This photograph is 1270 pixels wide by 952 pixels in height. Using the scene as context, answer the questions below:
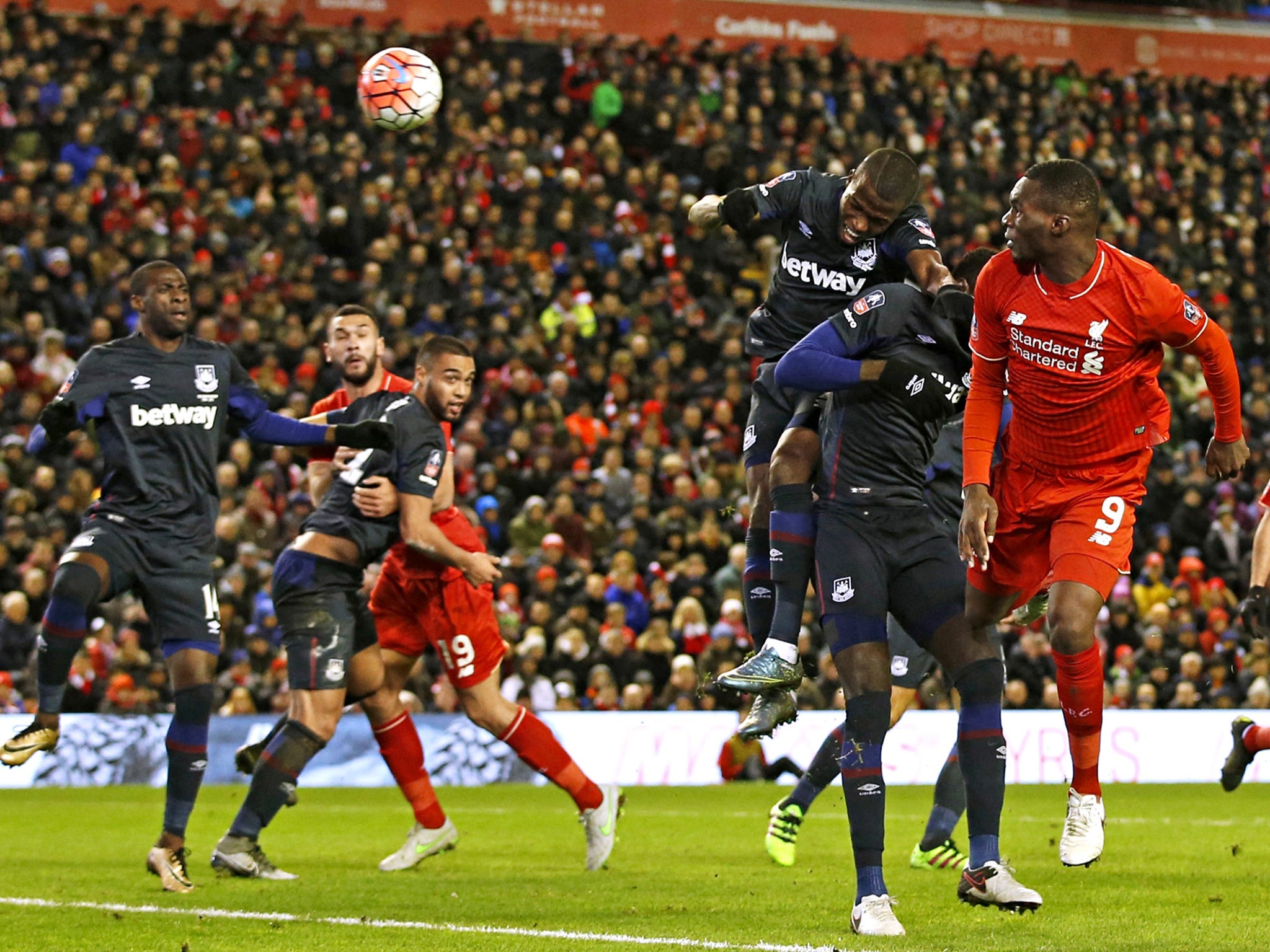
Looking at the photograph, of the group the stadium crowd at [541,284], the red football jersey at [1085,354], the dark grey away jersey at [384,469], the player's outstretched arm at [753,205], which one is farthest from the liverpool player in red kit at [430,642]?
the stadium crowd at [541,284]

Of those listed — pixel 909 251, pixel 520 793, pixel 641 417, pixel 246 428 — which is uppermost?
pixel 909 251

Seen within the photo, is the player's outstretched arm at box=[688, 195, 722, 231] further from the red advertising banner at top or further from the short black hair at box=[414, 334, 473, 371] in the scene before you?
the red advertising banner at top

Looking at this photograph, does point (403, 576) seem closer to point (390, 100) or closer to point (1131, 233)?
point (390, 100)

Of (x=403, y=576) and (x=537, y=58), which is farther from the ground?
(x=537, y=58)

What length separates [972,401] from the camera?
7.01 metres

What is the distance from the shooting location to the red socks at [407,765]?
31.0 ft

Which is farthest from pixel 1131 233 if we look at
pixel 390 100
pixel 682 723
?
→ pixel 390 100

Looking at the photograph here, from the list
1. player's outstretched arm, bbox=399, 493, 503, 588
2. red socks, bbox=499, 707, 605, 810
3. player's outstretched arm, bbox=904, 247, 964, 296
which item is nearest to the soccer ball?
player's outstretched arm, bbox=399, 493, 503, 588

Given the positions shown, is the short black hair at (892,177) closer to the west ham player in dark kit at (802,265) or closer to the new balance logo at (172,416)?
the west ham player in dark kit at (802,265)

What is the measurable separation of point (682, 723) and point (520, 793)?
1.73 meters

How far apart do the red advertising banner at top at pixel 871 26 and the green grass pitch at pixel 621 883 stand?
14728 mm

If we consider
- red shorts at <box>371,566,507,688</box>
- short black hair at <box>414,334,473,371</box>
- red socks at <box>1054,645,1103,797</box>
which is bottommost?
red shorts at <box>371,566,507,688</box>

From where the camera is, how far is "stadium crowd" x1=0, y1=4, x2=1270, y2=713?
52.3 ft

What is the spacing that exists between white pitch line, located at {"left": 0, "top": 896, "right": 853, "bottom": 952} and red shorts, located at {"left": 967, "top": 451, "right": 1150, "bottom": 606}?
6.03 ft
